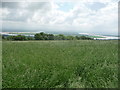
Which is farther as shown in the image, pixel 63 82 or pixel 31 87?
pixel 63 82

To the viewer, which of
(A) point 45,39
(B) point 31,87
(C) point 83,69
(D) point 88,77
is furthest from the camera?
(A) point 45,39

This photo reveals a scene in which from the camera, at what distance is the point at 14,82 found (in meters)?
2.44

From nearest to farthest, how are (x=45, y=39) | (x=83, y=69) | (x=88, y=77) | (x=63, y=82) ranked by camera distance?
(x=63, y=82) < (x=88, y=77) < (x=83, y=69) < (x=45, y=39)

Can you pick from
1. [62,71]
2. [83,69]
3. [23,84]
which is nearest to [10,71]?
[23,84]

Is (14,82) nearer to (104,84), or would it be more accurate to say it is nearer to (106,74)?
(104,84)

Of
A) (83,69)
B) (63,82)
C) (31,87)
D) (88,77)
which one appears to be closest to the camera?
(31,87)

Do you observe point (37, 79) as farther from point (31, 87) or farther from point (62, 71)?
point (62, 71)

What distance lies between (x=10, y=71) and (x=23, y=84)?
79 centimetres

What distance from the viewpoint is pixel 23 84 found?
240cm

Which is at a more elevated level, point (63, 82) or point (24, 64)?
point (24, 64)

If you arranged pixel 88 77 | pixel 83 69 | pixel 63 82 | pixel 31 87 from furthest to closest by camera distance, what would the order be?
pixel 83 69 → pixel 88 77 → pixel 63 82 → pixel 31 87

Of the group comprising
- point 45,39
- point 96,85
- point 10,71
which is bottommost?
point 96,85


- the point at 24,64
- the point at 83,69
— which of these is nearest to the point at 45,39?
the point at 24,64

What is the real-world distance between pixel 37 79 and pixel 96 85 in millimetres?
1413
